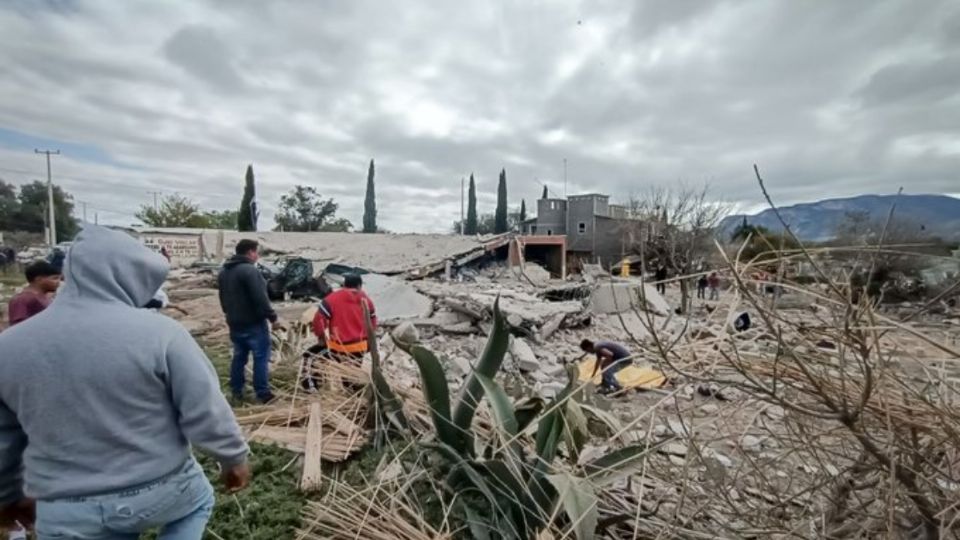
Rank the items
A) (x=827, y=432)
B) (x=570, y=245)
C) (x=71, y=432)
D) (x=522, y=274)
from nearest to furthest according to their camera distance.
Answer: (x=71, y=432) < (x=827, y=432) < (x=522, y=274) < (x=570, y=245)

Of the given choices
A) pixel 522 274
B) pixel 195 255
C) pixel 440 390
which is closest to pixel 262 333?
pixel 440 390

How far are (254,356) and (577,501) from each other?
4.02 meters

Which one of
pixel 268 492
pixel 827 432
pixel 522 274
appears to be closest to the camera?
pixel 827 432

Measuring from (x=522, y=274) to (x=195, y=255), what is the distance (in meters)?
17.3

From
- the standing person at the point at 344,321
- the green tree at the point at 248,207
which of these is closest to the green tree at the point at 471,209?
the green tree at the point at 248,207

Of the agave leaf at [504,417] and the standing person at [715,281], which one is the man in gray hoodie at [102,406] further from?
the standing person at [715,281]

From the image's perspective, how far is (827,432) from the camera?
62.4 inches

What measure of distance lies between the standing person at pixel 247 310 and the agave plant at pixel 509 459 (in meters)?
2.80

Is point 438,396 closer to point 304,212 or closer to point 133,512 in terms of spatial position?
point 133,512

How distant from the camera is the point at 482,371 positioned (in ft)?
8.78

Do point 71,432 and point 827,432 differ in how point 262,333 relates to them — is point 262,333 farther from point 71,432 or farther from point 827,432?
point 827,432

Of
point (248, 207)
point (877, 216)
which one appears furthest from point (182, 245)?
point (877, 216)

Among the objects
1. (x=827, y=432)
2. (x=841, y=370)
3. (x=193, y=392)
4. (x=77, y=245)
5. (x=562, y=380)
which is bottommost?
(x=562, y=380)

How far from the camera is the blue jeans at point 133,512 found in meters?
1.49
